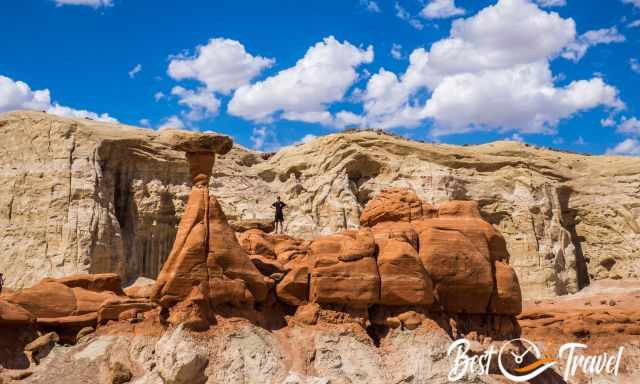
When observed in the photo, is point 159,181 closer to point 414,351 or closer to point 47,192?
point 47,192

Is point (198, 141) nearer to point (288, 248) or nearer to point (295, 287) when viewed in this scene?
point (295, 287)

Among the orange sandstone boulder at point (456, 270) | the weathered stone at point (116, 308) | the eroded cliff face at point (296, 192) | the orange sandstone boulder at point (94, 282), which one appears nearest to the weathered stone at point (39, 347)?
the weathered stone at point (116, 308)

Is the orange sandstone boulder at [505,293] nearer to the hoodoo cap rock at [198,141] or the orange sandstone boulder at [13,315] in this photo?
the hoodoo cap rock at [198,141]

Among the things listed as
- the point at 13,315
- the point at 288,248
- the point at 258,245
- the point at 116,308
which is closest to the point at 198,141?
the point at 258,245

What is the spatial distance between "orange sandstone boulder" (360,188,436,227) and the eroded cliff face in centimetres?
1566

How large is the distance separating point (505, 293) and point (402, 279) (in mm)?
4119

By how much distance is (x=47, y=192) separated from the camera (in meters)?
34.7

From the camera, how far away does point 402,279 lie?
19875mm

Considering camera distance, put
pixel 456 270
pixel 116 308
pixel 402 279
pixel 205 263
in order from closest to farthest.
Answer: pixel 205 263
pixel 116 308
pixel 402 279
pixel 456 270

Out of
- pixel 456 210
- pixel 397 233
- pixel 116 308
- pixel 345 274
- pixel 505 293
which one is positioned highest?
pixel 456 210

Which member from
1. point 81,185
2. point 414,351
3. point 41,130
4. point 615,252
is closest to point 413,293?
point 414,351

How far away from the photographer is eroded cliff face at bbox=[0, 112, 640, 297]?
34.3 m

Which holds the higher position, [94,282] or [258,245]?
[258,245]

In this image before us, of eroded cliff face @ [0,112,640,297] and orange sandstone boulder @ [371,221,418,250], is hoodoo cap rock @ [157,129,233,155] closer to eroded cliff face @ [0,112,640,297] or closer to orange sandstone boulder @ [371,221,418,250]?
orange sandstone boulder @ [371,221,418,250]
